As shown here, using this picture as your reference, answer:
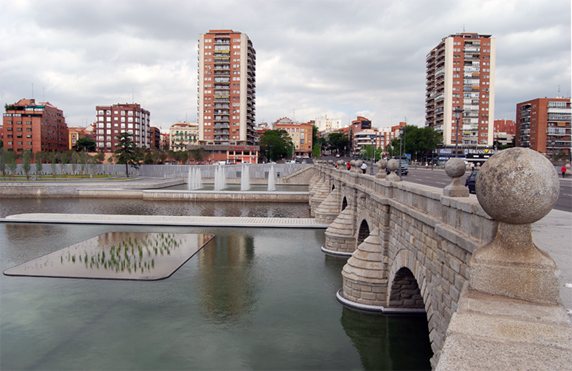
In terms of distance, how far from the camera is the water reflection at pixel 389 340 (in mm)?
10898

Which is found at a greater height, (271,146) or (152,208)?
(271,146)

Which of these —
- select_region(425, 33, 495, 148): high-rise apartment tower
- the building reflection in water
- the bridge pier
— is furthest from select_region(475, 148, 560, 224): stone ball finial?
select_region(425, 33, 495, 148): high-rise apartment tower

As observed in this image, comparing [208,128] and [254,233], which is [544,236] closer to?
[254,233]

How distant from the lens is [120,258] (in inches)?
784

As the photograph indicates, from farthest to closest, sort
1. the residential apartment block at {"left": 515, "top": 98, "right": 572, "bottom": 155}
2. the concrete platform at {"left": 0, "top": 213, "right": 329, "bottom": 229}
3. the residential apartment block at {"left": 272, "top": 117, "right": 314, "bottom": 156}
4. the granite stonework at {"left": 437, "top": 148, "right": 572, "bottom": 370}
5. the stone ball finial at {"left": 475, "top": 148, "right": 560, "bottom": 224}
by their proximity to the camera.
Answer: the residential apartment block at {"left": 272, "top": 117, "right": 314, "bottom": 156} < the residential apartment block at {"left": 515, "top": 98, "right": 572, "bottom": 155} < the concrete platform at {"left": 0, "top": 213, "right": 329, "bottom": 229} < the stone ball finial at {"left": 475, "top": 148, "right": 560, "bottom": 224} < the granite stonework at {"left": 437, "top": 148, "right": 572, "bottom": 370}

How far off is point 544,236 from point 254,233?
17.7 m

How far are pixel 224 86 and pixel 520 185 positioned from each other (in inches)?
3814

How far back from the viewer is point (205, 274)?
17719mm

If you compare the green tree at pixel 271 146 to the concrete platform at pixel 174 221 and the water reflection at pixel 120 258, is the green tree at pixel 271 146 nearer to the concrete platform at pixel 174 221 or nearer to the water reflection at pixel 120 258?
the concrete platform at pixel 174 221

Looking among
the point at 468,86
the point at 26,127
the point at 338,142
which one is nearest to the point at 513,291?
the point at 468,86

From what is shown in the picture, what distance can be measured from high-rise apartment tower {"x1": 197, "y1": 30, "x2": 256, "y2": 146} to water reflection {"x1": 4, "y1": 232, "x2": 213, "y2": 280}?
248ft

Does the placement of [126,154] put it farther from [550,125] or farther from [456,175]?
[550,125]

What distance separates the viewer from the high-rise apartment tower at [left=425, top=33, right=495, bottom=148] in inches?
3583

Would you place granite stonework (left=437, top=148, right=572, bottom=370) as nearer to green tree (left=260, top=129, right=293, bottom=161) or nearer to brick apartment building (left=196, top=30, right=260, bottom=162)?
brick apartment building (left=196, top=30, right=260, bottom=162)
